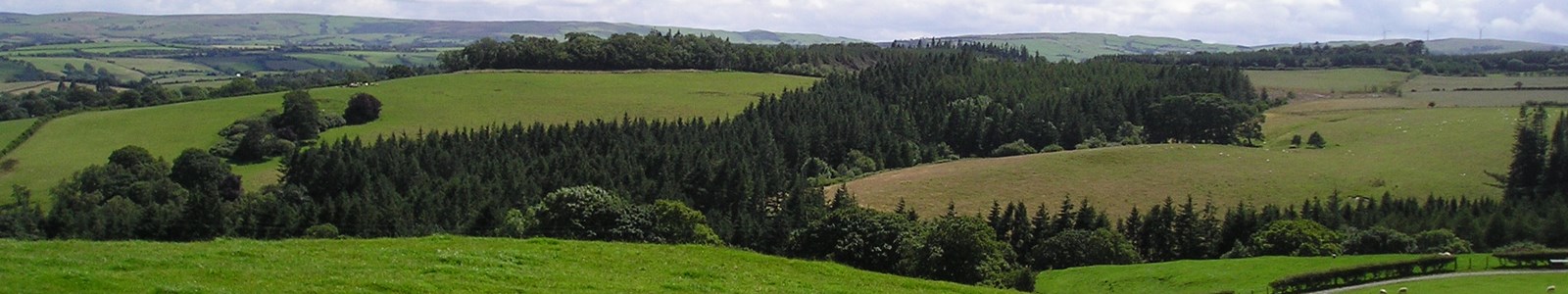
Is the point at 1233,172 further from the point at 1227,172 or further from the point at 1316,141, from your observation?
the point at 1316,141

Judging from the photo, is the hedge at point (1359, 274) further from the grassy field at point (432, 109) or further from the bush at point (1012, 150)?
the bush at point (1012, 150)

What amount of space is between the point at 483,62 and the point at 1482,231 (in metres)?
157

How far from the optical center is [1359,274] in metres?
42.1

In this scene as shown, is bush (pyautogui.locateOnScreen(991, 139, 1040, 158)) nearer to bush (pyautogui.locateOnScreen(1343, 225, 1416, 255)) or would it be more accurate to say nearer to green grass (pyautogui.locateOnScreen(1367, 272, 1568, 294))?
bush (pyautogui.locateOnScreen(1343, 225, 1416, 255))

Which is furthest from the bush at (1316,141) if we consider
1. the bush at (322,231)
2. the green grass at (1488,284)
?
the bush at (322,231)

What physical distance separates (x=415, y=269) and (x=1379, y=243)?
54.8m

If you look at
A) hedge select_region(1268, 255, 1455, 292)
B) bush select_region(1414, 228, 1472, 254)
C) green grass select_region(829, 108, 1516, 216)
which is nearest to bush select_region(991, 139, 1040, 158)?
green grass select_region(829, 108, 1516, 216)

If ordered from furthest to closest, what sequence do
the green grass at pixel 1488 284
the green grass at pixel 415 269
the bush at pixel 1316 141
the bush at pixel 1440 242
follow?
the bush at pixel 1316 141
the bush at pixel 1440 242
the green grass at pixel 1488 284
the green grass at pixel 415 269

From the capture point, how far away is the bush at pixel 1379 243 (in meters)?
62.4

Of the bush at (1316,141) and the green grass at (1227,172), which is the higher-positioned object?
the bush at (1316,141)

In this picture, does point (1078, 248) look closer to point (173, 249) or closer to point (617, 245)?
point (617, 245)

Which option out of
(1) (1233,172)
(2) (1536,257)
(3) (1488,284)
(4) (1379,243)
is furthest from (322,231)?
(1) (1233,172)

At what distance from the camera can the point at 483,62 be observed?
192 meters

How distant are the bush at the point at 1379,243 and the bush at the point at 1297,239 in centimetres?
94
